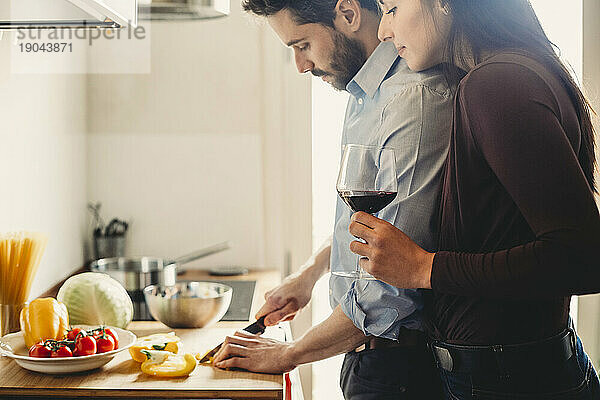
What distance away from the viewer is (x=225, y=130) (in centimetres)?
240

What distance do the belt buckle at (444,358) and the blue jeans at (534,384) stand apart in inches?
0.5

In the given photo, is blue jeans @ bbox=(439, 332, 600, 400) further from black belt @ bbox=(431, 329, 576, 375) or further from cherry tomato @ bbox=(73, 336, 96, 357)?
cherry tomato @ bbox=(73, 336, 96, 357)

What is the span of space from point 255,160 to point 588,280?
5.22 ft

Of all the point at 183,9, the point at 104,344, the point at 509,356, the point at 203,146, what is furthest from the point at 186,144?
the point at 509,356

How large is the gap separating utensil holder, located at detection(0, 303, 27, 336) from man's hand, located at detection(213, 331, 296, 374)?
1.50 ft

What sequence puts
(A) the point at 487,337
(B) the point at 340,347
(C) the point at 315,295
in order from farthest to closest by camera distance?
1. (C) the point at 315,295
2. (B) the point at 340,347
3. (A) the point at 487,337

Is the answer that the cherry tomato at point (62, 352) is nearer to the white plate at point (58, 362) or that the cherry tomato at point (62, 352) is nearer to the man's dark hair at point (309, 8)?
the white plate at point (58, 362)

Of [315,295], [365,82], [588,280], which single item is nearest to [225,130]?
[315,295]

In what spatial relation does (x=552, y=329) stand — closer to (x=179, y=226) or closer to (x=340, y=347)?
(x=340, y=347)

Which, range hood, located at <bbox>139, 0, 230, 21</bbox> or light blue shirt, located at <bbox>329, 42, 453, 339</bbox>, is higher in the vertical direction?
range hood, located at <bbox>139, 0, 230, 21</bbox>

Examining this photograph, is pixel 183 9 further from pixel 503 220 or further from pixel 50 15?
pixel 503 220

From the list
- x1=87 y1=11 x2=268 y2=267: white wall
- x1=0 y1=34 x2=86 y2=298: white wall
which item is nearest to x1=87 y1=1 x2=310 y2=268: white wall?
x1=87 y1=11 x2=268 y2=267: white wall

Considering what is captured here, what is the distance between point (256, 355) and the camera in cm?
128

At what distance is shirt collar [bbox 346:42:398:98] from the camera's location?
4.47 feet
